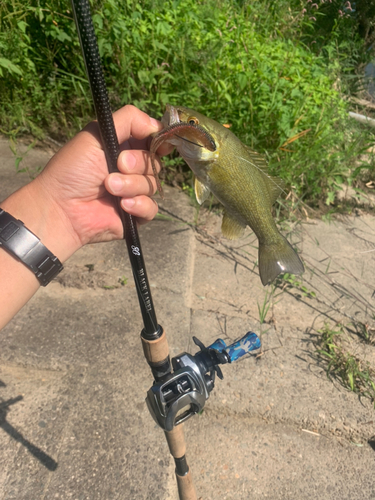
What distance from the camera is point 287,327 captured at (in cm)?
289

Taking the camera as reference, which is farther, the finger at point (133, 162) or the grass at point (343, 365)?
the grass at point (343, 365)

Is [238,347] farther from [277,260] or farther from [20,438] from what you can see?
[20,438]

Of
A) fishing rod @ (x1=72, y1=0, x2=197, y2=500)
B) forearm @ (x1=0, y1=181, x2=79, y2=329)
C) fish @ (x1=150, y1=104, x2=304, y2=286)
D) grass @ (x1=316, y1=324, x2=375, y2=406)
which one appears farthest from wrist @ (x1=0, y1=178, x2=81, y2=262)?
grass @ (x1=316, y1=324, x2=375, y2=406)

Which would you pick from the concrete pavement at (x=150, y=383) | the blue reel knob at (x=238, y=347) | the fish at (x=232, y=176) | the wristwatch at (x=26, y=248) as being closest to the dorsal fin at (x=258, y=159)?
the fish at (x=232, y=176)

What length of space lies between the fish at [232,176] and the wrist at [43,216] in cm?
61

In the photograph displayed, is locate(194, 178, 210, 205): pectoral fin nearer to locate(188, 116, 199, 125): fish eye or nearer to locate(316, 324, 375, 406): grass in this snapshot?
locate(188, 116, 199, 125): fish eye

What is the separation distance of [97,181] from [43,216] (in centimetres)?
26

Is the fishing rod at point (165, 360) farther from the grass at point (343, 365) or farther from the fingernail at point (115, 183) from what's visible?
the grass at point (343, 365)

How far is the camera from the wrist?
4.81ft

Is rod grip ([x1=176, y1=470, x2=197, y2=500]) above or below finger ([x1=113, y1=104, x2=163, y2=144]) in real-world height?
below

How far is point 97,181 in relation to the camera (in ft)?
5.09

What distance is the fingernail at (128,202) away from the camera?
1383 millimetres

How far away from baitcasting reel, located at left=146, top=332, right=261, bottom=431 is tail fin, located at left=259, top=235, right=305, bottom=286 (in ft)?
1.21

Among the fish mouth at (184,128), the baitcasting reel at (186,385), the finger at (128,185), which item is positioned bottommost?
the baitcasting reel at (186,385)
